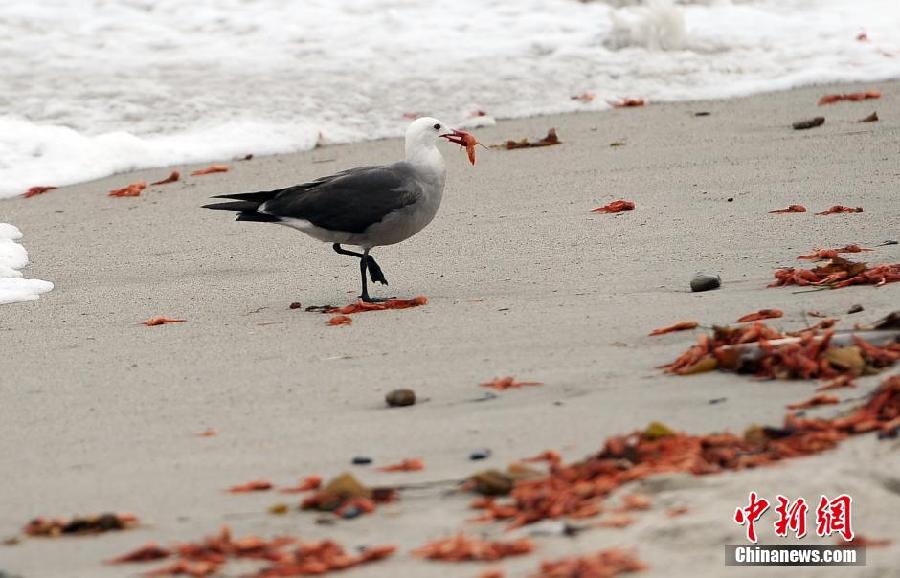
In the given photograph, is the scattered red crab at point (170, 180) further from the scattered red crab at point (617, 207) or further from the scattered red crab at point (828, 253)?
the scattered red crab at point (828, 253)

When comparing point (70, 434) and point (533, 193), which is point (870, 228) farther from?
point (70, 434)

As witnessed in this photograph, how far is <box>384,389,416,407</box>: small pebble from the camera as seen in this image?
393cm

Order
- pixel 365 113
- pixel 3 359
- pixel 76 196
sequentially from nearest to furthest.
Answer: pixel 3 359, pixel 76 196, pixel 365 113

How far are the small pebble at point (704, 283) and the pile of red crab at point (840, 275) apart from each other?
21 cm

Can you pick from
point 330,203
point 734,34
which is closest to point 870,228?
point 330,203

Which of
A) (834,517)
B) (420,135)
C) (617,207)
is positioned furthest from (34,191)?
(834,517)

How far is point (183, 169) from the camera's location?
348 inches

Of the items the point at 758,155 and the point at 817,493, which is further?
the point at 758,155

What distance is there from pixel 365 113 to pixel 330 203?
14.4 feet

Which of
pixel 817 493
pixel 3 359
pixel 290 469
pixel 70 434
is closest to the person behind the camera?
pixel 817 493

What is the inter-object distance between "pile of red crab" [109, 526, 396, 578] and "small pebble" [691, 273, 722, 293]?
2.61 meters

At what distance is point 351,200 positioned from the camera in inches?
229

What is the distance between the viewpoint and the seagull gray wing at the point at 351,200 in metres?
5.79

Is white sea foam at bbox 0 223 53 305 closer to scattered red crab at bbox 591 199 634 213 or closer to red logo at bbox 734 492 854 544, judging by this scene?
scattered red crab at bbox 591 199 634 213
